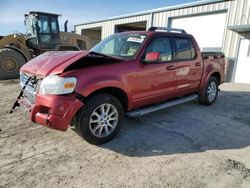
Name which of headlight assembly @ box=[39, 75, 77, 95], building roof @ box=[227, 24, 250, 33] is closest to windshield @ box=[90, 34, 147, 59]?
headlight assembly @ box=[39, 75, 77, 95]

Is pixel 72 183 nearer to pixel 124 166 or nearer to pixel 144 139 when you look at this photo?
pixel 124 166

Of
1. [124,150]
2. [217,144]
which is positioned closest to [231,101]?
[217,144]

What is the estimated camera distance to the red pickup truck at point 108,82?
3205mm

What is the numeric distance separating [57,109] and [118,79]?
A: 1116mm

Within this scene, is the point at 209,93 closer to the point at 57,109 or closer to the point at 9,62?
the point at 57,109

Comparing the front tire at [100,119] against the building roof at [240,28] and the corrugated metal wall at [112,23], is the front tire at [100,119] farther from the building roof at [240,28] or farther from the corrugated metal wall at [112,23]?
the corrugated metal wall at [112,23]

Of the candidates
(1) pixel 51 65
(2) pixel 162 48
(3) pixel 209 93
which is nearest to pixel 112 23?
(3) pixel 209 93

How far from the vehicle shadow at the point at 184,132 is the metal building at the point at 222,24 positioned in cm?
606

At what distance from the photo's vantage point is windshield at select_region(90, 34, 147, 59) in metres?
4.28

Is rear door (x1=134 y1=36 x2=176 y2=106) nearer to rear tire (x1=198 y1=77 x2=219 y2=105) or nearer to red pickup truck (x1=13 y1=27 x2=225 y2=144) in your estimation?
red pickup truck (x1=13 y1=27 x2=225 y2=144)

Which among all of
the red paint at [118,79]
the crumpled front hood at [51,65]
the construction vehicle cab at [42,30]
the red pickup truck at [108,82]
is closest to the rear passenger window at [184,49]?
the red pickup truck at [108,82]

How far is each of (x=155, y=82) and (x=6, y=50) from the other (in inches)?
331

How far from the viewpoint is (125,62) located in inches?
152

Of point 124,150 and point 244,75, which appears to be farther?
point 244,75
